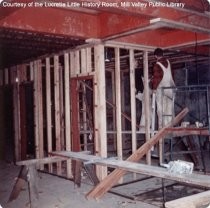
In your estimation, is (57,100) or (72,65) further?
(57,100)

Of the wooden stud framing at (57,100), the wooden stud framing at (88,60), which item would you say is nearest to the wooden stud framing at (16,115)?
the wooden stud framing at (57,100)

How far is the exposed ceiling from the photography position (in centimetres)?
481

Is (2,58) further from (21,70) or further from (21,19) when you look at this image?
(21,19)

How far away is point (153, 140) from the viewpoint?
23.3ft

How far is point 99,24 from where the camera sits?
6.55m

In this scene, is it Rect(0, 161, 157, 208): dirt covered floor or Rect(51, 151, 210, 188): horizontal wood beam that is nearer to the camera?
Rect(51, 151, 210, 188): horizontal wood beam

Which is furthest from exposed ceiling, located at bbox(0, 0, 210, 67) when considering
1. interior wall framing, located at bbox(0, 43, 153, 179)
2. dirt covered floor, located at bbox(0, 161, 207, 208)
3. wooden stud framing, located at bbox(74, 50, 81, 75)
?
dirt covered floor, located at bbox(0, 161, 207, 208)

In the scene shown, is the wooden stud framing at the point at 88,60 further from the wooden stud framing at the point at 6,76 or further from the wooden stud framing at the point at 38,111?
the wooden stud framing at the point at 6,76

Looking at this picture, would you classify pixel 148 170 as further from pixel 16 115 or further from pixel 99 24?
pixel 16 115

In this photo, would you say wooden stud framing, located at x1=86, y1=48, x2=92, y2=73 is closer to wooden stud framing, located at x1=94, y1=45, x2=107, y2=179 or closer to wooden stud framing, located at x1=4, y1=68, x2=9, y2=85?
wooden stud framing, located at x1=94, y1=45, x2=107, y2=179

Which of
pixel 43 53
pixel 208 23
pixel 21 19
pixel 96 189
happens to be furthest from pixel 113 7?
pixel 43 53

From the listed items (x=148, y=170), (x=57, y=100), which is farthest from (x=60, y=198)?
(x=57, y=100)

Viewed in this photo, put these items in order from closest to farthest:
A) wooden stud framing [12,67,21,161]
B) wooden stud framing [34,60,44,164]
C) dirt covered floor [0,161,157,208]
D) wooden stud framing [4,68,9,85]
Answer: dirt covered floor [0,161,157,208] < wooden stud framing [34,60,44,164] < wooden stud framing [12,67,21,161] < wooden stud framing [4,68,9,85]

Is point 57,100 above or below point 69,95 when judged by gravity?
below
